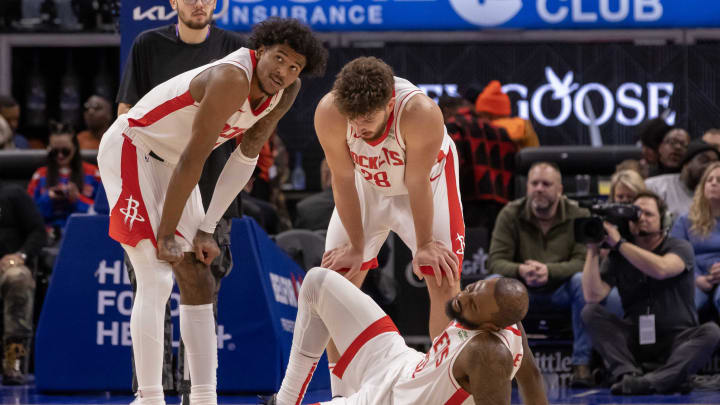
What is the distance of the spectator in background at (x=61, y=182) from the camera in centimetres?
731

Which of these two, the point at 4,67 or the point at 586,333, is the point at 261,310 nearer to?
the point at 586,333

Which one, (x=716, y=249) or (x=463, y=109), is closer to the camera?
(x=716, y=249)

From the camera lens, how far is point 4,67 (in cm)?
1077

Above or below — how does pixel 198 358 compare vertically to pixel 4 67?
below

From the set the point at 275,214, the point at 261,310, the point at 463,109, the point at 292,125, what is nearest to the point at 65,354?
the point at 261,310

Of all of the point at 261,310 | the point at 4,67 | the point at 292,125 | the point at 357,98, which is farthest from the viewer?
the point at 4,67

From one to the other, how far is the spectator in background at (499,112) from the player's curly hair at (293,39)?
175 inches

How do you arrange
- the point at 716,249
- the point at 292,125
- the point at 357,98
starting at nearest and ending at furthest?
the point at 357,98, the point at 716,249, the point at 292,125

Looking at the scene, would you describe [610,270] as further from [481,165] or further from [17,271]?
[17,271]

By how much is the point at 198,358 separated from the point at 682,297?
3243mm

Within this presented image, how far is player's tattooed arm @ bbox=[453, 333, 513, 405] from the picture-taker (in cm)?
327

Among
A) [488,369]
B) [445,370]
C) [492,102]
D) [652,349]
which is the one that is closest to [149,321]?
[445,370]

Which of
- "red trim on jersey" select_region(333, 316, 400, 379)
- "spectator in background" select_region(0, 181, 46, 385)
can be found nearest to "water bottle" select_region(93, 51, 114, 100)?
"spectator in background" select_region(0, 181, 46, 385)

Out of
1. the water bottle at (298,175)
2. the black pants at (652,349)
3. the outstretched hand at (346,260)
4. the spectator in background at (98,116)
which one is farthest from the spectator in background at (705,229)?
the spectator in background at (98,116)
